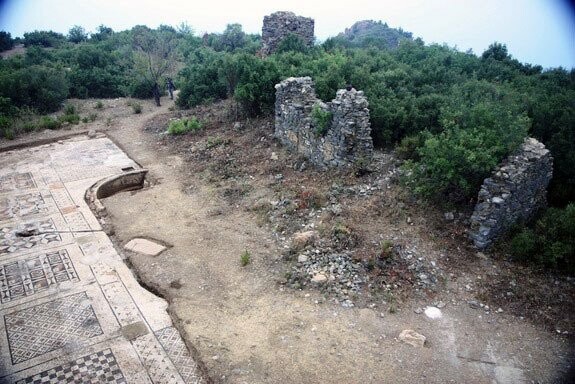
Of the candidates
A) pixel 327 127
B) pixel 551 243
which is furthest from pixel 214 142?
pixel 551 243

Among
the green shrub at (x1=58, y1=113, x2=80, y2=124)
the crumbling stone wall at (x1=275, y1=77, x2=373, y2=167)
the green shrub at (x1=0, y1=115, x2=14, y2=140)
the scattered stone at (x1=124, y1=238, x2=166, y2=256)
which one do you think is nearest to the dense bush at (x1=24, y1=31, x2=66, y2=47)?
the green shrub at (x1=58, y1=113, x2=80, y2=124)

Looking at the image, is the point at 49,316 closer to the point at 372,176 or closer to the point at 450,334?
the point at 450,334

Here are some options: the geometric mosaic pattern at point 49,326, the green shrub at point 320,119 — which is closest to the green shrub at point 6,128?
the geometric mosaic pattern at point 49,326

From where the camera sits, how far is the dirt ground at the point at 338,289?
18.6 feet

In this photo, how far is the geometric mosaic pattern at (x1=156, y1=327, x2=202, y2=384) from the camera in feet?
18.1

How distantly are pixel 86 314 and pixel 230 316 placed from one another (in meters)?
2.40

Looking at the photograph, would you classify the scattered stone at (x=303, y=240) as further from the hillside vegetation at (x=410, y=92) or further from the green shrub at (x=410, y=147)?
the green shrub at (x=410, y=147)

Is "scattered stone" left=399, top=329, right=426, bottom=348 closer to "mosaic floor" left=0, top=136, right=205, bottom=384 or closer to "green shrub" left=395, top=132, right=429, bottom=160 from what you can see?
→ "mosaic floor" left=0, top=136, right=205, bottom=384

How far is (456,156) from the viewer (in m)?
7.91

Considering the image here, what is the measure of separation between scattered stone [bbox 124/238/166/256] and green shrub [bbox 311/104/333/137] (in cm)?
529

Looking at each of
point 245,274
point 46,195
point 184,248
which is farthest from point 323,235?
point 46,195

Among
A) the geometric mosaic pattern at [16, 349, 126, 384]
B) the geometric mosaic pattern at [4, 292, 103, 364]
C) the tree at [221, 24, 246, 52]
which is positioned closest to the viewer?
the geometric mosaic pattern at [16, 349, 126, 384]

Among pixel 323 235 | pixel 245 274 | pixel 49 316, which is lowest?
pixel 49 316

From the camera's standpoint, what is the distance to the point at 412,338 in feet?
19.7
